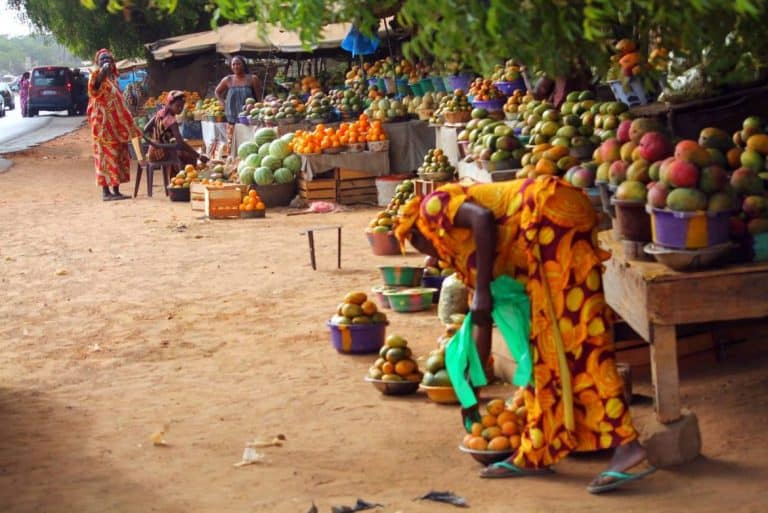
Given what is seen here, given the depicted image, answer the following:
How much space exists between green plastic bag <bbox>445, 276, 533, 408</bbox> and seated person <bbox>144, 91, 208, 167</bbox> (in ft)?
43.3

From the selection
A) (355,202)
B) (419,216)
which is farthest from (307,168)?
(419,216)

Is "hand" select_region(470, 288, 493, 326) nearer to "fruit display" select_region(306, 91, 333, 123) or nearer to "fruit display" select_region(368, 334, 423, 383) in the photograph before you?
"fruit display" select_region(368, 334, 423, 383)

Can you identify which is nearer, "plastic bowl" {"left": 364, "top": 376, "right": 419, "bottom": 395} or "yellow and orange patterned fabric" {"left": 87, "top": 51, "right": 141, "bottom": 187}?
"plastic bowl" {"left": 364, "top": 376, "right": 419, "bottom": 395}

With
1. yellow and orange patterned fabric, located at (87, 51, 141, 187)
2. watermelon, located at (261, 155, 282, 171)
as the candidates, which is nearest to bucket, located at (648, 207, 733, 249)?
watermelon, located at (261, 155, 282, 171)

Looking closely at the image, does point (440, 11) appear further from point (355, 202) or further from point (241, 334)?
point (355, 202)

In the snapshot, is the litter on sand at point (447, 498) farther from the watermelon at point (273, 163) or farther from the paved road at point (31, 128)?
the paved road at point (31, 128)

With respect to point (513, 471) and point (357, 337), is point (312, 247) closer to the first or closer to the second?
point (357, 337)

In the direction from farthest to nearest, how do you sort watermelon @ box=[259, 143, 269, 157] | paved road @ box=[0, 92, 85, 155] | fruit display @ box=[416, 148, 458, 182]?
paved road @ box=[0, 92, 85, 155] < watermelon @ box=[259, 143, 269, 157] < fruit display @ box=[416, 148, 458, 182]

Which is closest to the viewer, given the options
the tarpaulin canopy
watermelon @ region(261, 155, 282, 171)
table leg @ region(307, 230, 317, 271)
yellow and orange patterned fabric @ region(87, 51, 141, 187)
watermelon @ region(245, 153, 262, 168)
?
table leg @ region(307, 230, 317, 271)

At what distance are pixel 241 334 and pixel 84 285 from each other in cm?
310

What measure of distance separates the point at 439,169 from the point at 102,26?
2111 centimetres

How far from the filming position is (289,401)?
22.7ft

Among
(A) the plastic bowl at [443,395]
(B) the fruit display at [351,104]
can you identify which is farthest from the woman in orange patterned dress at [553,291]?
(B) the fruit display at [351,104]

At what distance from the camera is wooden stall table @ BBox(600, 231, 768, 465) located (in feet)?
16.4
